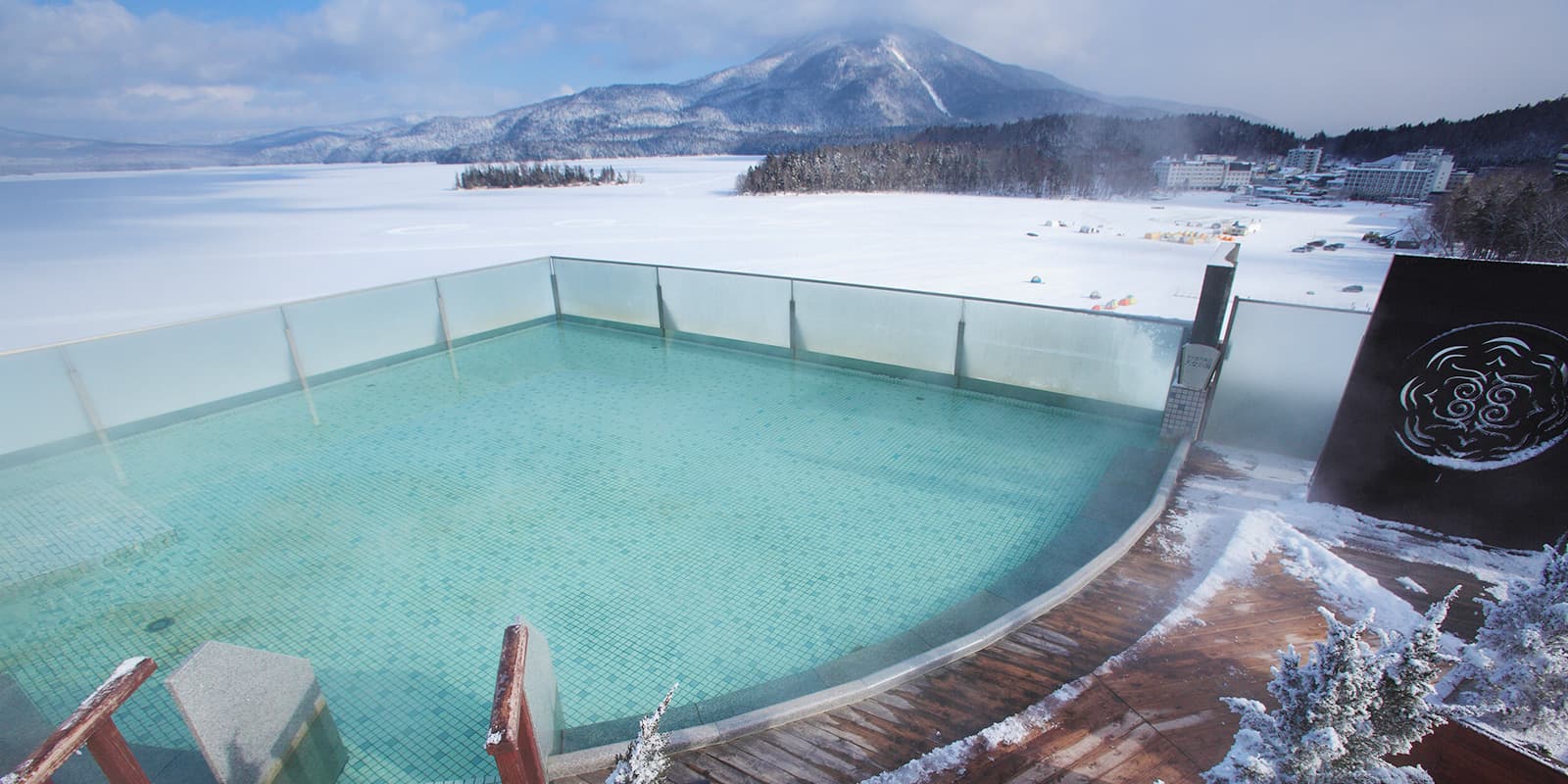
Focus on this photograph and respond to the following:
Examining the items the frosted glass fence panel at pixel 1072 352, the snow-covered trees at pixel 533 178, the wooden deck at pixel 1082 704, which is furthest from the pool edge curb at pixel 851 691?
the snow-covered trees at pixel 533 178

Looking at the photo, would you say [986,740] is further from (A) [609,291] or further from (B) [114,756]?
(A) [609,291]

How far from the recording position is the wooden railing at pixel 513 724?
190cm

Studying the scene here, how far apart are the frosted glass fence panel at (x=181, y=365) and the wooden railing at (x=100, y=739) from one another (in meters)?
6.23

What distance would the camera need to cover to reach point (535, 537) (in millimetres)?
4949

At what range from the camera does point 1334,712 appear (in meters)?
2.04

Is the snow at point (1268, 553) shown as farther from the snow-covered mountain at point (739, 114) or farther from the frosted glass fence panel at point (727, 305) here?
the snow-covered mountain at point (739, 114)

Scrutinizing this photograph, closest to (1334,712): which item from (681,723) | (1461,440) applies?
(681,723)

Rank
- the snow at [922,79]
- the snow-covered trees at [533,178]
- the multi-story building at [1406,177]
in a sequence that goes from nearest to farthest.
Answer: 1. the multi-story building at [1406,177]
2. the snow-covered trees at [533,178]
3. the snow at [922,79]

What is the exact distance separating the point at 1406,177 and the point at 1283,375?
213 feet

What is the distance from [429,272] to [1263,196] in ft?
207

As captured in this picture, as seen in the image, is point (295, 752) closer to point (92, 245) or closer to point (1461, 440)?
point (1461, 440)

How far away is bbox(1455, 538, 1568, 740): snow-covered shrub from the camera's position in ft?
7.52

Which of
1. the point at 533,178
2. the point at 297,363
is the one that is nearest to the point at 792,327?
the point at 297,363

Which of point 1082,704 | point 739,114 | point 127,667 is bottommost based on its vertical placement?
point 1082,704
